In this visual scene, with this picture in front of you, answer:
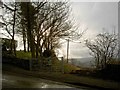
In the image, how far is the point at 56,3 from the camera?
28203 millimetres

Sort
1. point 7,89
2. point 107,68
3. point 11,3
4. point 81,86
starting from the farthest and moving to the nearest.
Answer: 1. point 11,3
2. point 107,68
3. point 81,86
4. point 7,89

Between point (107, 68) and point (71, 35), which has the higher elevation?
point (71, 35)

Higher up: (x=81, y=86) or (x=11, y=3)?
(x=11, y=3)

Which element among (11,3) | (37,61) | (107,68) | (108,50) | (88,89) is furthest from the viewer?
(108,50)

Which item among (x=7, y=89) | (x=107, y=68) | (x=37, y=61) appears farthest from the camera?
(x=37, y=61)

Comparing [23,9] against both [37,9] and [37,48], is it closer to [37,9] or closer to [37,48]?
[37,9]

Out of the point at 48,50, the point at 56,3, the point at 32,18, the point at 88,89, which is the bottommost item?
the point at 88,89

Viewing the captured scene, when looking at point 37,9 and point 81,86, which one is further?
point 37,9

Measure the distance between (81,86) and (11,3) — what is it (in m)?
18.1

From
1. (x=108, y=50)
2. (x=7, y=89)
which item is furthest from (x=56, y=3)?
(x=7, y=89)

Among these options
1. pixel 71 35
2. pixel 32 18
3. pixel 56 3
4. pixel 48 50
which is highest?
pixel 56 3

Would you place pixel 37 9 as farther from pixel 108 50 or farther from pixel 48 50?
pixel 108 50

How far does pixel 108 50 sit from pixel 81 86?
75.8 feet

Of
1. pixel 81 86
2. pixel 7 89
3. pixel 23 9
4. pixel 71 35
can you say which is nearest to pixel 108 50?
pixel 71 35
